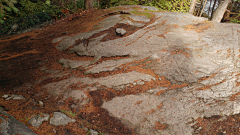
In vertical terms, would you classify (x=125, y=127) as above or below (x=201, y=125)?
below

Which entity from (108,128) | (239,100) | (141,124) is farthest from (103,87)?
(239,100)

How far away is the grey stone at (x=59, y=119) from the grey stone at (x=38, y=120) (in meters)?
0.16

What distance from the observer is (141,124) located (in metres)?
3.10

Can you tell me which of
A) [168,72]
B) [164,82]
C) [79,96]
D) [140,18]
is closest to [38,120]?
[79,96]

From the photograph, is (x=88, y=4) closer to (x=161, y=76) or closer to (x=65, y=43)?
(x=65, y=43)

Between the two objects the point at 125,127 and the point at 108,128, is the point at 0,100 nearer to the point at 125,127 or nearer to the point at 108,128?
the point at 108,128

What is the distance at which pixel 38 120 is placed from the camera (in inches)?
110

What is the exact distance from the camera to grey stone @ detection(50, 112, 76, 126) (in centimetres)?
289

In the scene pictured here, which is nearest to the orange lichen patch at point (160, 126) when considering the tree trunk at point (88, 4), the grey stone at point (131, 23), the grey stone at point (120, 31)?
the grey stone at point (120, 31)

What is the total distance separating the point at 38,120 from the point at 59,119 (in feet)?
1.48

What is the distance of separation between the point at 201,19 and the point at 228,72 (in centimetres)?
360

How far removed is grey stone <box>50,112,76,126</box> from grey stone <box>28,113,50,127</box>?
16cm

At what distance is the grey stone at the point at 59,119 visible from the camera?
2.89 meters

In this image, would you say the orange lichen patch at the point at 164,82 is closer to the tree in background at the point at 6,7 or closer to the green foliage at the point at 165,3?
the tree in background at the point at 6,7
